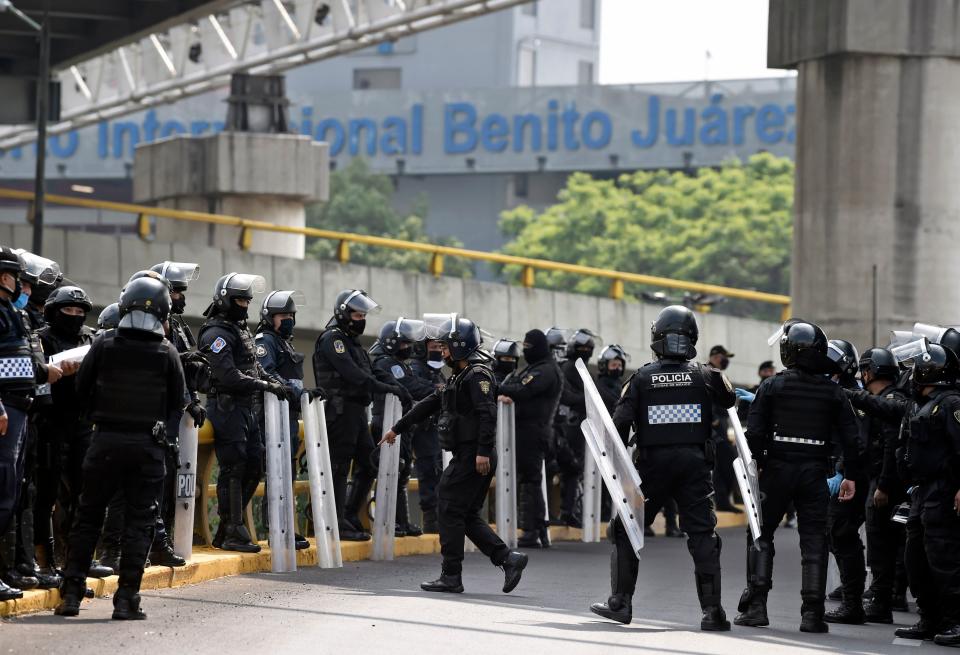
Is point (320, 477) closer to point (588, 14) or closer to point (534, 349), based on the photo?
point (534, 349)

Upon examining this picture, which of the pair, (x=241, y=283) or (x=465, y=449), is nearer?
(x=465, y=449)

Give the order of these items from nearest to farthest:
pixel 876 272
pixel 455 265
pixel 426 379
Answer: pixel 426 379 < pixel 876 272 < pixel 455 265

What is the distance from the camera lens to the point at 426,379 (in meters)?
17.6

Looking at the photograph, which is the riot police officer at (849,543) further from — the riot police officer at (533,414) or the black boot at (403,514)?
the riot police officer at (533,414)

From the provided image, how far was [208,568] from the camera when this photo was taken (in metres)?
13.2

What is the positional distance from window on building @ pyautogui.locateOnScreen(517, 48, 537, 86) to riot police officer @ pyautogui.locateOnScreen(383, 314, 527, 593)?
96798 millimetres

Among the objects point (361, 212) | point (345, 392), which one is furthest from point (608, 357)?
point (361, 212)

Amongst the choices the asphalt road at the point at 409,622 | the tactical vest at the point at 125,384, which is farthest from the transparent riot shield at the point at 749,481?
the tactical vest at the point at 125,384

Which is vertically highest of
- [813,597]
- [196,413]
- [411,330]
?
[411,330]

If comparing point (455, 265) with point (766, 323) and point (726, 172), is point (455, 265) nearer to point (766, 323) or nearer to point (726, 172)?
point (726, 172)

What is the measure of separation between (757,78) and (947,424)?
3289 inches

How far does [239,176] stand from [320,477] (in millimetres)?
21353

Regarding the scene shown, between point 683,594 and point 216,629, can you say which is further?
point 683,594

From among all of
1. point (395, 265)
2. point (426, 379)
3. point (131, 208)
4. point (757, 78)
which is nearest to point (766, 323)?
point (131, 208)
